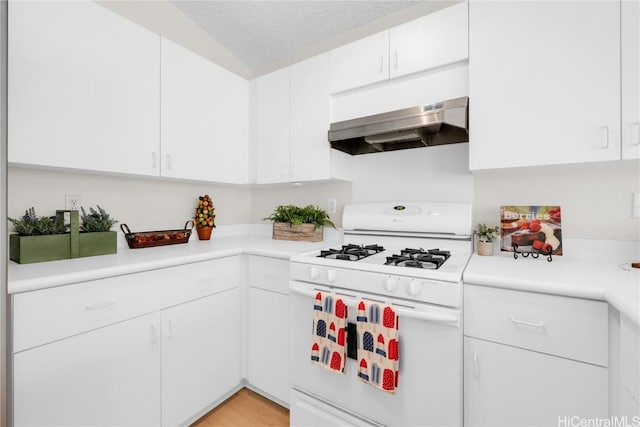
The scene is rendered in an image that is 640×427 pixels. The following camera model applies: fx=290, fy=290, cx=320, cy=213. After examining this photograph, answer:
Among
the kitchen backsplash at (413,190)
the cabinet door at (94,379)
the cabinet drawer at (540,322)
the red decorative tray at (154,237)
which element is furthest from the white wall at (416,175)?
the cabinet door at (94,379)

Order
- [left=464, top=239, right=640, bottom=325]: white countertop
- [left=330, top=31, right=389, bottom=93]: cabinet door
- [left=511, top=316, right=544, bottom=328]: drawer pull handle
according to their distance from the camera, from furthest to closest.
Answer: [left=330, top=31, right=389, bottom=93]: cabinet door < [left=511, top=316, right=544, bottom=328]: drawer pull handle < [left=464, top=239, right=640, bottom=325]: white countertop

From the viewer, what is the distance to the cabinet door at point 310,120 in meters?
1.93

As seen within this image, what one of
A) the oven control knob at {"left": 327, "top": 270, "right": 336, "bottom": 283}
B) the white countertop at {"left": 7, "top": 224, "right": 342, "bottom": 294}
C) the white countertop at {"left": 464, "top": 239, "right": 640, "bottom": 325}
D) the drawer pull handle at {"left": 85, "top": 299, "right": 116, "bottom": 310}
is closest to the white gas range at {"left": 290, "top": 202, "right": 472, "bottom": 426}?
the oven control knob at {"left": 327, "top": 270, "right": 336, "bottom": 283}

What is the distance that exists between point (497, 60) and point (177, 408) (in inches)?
93.2

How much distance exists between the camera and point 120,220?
1.84 meters

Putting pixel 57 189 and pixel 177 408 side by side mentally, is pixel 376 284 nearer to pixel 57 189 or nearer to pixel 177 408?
pixel 177 408

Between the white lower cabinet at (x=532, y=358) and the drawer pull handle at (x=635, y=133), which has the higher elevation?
the drawer pull handle at (x=635, y=133)

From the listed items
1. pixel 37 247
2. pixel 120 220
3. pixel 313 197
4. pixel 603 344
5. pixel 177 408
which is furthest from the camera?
pixel 313 197

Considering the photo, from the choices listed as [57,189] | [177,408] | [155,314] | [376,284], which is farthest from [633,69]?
[57,189]

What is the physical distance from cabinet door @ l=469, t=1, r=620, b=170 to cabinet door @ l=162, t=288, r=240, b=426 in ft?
5.37

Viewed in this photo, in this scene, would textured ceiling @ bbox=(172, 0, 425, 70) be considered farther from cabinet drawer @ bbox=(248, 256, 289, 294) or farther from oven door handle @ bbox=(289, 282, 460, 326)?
oven door handle @ bbox=(289, 282, 460, 326)

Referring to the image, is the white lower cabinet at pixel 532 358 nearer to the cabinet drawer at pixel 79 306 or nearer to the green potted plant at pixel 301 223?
the green potted plant at pixel 301 223

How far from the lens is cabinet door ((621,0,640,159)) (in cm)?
112

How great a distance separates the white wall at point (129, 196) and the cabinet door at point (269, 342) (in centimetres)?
90
